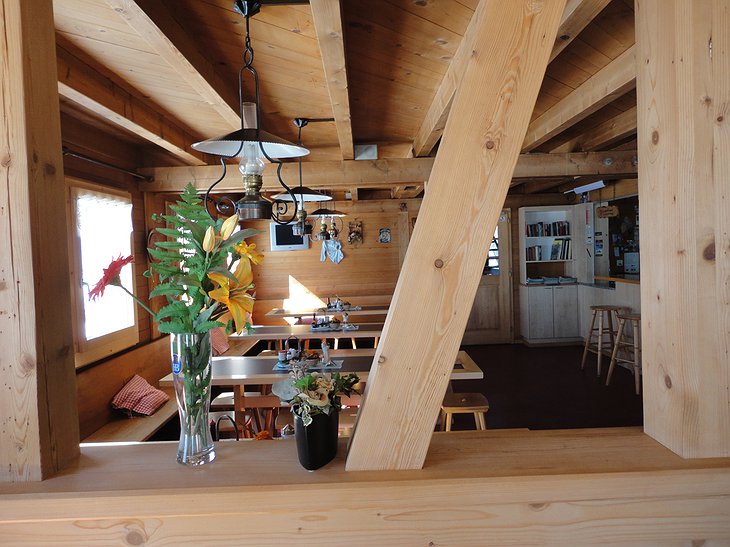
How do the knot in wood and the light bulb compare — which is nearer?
the knot in wood

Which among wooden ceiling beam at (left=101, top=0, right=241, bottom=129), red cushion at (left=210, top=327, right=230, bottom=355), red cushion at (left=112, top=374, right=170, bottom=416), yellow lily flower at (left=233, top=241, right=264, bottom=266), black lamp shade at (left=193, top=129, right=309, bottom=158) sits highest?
wooden ceiling beam at (left=101, top=0, right=241, bottom=129)

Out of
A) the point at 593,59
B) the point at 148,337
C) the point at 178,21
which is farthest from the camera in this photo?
the point at 148,337

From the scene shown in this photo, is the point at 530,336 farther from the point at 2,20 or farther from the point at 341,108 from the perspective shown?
the point at 2,20

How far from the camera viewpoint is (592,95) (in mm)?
3129

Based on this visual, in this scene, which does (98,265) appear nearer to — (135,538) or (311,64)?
(311,64)

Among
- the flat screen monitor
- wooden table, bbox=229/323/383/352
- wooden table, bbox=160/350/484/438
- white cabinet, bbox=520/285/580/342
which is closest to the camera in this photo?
wooden table, bbox=160/350/484/438

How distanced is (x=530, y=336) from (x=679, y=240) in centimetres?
714

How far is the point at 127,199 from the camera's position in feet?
15.1

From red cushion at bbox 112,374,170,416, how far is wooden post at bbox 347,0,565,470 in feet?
11.7

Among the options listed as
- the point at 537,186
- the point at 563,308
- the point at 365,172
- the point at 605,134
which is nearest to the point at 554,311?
the point at 563,308

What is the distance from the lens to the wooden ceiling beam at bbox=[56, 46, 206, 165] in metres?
2.65

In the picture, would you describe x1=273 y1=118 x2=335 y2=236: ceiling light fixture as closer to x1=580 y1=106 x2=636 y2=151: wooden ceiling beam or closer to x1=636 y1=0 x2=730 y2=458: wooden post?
x1=636 y1=0 x2=730 y2=458: wooden post

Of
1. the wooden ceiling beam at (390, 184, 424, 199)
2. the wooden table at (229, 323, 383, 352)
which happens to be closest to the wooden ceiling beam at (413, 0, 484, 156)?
the wooden table at (229, 323, 383, 352)

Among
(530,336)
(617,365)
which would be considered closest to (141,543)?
(617,365)
